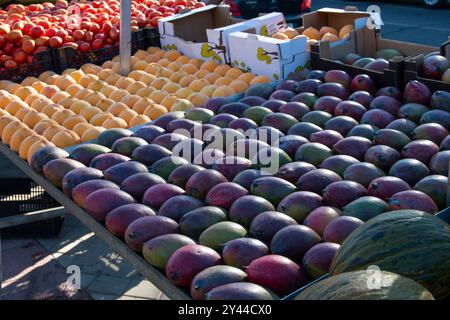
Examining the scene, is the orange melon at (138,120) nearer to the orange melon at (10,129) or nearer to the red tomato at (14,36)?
the orange melon at (10,129)

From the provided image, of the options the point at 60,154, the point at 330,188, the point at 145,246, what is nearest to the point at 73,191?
the point at 60,154

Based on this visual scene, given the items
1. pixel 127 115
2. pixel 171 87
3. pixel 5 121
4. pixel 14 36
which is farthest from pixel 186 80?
pixel 14 36

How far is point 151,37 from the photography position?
6.08m

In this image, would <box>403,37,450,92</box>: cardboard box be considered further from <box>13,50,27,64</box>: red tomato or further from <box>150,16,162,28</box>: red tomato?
<box>13,50,27,64</box>: red tomato

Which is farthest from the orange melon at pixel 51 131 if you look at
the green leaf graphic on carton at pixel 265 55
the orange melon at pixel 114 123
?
the green leaf graphic on carton at pixel 265 55

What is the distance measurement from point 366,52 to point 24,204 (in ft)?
10.1

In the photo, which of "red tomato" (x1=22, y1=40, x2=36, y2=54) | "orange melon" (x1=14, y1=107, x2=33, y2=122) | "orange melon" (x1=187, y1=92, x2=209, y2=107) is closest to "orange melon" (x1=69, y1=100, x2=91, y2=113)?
"orange melon" (x1=14, y1=107, x2=33, y2=122)

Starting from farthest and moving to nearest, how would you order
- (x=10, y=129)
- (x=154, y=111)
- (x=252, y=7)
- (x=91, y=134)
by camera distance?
(x=252, y=7)
(x=154, y=111)
(x=10, y=129)
(x=91, y=134)

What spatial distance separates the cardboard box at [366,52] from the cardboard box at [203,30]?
854 mm

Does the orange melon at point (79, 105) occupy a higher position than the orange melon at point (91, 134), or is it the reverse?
the orange melon at point (79, 105)

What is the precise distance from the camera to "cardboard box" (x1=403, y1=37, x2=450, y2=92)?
12.5ft

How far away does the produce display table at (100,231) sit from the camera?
8.23 ft

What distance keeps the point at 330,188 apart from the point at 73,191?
4.53ft

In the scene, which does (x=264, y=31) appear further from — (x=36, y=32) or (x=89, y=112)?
(x=36, y=32)
